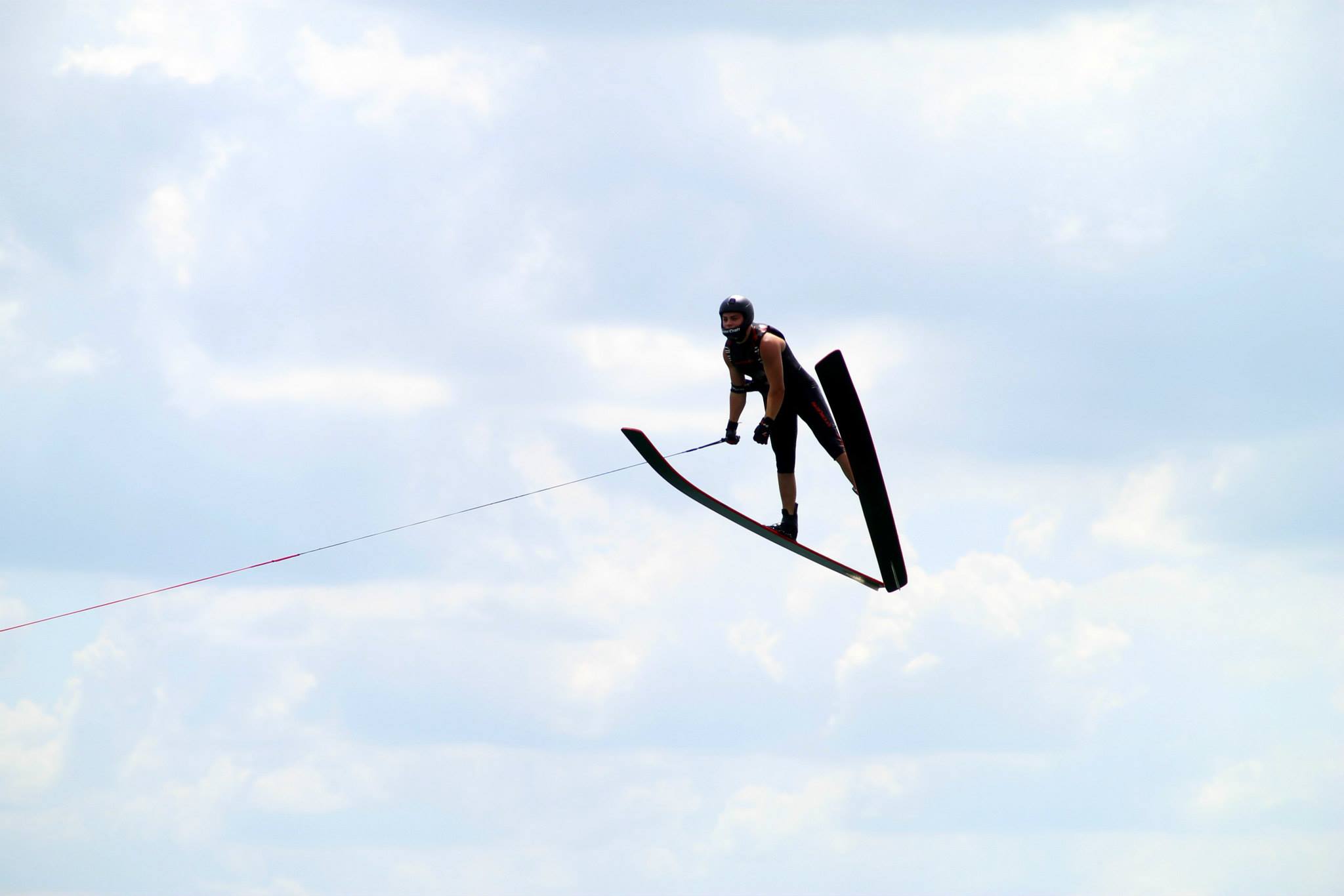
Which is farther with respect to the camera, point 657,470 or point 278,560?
point 657,470

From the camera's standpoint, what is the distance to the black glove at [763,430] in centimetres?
2452

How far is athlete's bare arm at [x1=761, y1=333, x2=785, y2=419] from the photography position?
2430 cm

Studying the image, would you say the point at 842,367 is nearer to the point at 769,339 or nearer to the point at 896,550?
the point at 769,339

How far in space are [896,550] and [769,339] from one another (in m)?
3.88

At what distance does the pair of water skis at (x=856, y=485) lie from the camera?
24.4 metres

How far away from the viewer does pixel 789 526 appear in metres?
25.5

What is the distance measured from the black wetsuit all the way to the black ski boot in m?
0.77

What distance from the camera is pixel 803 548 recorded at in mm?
25438

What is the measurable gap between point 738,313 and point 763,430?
5.53 feet

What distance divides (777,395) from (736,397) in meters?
0.78

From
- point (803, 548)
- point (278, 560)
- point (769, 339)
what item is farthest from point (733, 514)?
point (278, 560)

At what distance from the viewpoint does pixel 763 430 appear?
24547mm

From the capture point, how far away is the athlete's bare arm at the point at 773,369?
2430 centimetres

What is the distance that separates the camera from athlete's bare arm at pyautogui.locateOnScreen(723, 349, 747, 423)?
24859 mm
